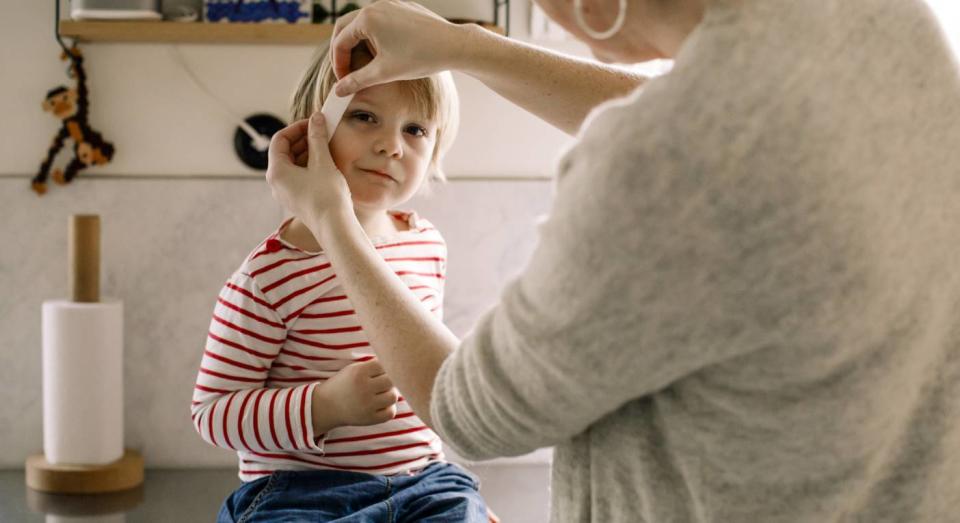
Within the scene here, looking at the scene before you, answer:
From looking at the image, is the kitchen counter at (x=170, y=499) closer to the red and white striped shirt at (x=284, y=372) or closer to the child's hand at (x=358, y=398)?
the red and white striped shirt at (x=284, y=372)

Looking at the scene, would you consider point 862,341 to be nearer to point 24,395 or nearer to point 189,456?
point 189,456

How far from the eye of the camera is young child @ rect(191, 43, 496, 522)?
101cm

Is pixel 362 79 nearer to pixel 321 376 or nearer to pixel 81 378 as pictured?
pixel 321 376

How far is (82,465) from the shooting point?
4.91 feet

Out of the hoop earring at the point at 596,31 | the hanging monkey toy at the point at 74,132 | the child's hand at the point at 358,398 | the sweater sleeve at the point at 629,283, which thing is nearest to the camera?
the sweater sleeve at the point at 629,283

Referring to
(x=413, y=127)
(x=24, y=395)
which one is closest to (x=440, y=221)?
(x=413, y=127)

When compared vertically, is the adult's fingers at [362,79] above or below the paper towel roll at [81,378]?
above

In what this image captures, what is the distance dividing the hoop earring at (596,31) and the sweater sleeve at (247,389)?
1.73 ft

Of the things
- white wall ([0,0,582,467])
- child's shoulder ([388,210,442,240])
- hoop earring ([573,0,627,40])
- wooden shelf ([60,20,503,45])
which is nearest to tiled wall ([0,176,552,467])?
white wall ([0,0,582,467])

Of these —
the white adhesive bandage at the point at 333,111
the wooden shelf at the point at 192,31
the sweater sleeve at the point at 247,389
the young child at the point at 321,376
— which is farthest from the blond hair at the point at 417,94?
the wooden shelf at the point at 192,31

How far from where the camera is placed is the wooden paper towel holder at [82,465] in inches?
57.7

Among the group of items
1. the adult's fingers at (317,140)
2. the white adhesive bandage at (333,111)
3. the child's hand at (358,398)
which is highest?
the white adhesive bandage at (333,111)

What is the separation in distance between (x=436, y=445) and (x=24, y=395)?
86 centimetres

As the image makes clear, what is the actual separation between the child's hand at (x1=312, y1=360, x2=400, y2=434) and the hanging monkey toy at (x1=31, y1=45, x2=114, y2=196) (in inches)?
31.6
